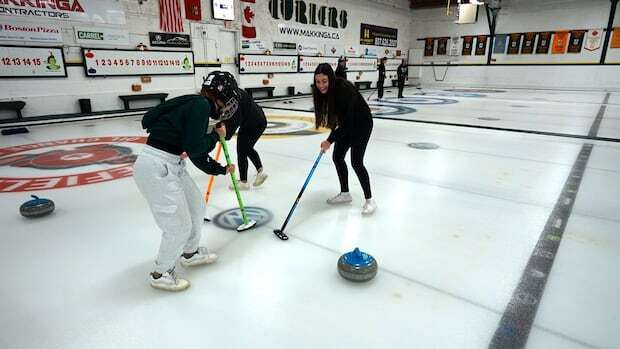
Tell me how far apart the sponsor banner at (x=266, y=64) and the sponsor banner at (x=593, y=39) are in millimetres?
13957

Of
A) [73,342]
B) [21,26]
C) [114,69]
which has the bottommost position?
[73,342]

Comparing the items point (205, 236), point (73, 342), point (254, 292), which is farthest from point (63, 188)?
point (254, 292)

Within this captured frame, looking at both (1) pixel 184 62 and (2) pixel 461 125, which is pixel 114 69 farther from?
(2) pixel 461 125

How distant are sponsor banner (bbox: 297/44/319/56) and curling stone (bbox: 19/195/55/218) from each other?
12583mm

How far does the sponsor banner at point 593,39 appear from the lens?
16.3 m

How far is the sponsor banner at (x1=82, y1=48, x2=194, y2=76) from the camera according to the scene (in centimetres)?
886

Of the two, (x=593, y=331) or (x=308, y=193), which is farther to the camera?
(x=308, y=193)

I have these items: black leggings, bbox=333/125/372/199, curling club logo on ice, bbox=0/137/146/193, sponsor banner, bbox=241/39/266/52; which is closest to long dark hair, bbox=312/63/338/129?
black leggings, bbox=333/125/372/199

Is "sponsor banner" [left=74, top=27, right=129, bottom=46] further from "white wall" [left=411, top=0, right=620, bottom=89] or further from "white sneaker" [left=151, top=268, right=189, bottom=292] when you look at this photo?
"white wall" [left=411, top=0, right=620, bottom=89]

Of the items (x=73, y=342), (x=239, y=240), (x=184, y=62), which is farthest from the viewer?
(x=184, y=62)

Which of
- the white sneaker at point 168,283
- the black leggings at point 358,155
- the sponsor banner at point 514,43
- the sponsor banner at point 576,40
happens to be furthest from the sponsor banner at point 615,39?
the white sneaker at point 168,283

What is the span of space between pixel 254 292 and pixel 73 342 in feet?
2.84

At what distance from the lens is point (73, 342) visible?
1633 millimetres

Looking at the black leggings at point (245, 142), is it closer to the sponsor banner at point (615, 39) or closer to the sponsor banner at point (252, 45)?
the sponsor banner at point (252, 45)
